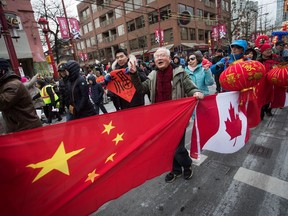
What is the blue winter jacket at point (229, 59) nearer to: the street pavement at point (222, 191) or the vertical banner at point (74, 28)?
the street pavement at point (222, 191)

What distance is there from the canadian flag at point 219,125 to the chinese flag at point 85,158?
29cm

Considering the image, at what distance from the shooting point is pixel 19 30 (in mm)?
17016

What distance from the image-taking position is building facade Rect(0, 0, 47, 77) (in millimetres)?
16203

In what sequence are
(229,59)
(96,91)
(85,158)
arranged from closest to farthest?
(85,158) < (229,59) < (96,91)

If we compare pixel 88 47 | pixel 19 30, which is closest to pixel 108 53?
pixel 88 47

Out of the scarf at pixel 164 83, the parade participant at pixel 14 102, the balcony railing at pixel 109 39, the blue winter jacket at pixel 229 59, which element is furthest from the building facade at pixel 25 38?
the balcony railing at pixel 109 39

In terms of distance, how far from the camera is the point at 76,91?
3299 mm

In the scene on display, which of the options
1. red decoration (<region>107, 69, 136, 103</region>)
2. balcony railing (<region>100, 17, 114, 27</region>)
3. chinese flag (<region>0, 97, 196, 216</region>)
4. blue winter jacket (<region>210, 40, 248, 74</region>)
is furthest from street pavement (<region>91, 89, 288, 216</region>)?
balcony railing (<region>100, 17, 114, 27</region>)

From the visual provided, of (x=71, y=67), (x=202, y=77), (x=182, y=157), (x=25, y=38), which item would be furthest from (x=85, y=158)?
(x=25, y=38)

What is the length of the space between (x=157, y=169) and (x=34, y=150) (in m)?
1.23

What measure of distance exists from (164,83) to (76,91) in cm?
171

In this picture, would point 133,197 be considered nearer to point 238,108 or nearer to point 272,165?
point 238,108

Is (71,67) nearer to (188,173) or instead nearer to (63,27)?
(188,173)

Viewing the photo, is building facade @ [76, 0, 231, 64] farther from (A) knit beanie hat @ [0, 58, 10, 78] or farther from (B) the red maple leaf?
(B) the red maple leaf
